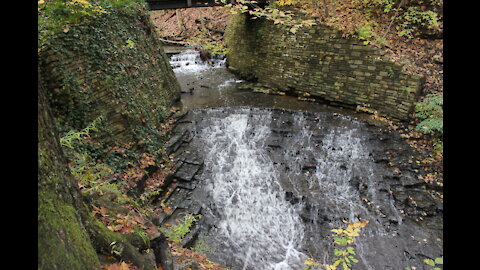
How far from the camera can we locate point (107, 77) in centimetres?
672

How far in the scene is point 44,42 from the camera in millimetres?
5465

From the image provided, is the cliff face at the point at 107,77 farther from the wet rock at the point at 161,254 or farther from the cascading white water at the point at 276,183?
the wet rock at the point at 161,254

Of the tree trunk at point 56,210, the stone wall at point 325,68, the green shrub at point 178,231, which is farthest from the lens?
the stone wall at point 325,68

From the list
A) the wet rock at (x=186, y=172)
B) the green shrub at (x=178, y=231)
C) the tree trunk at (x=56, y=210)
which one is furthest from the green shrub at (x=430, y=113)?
the tree trunk at (x=56, y=210)

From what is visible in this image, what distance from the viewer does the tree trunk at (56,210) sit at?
4.81ft

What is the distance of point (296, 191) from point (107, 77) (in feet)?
18.9

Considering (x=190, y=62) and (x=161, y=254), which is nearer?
(x=161, y=254)

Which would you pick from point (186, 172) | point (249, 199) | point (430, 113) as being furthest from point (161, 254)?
point (430, 113)

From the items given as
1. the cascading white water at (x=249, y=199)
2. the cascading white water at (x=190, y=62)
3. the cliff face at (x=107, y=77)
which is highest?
the cliff face at (x=107, y=77)

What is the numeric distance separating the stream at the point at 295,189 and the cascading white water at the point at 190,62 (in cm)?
626

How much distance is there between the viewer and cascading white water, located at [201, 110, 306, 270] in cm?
595

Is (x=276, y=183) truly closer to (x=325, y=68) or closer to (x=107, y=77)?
(x=107, y=77)

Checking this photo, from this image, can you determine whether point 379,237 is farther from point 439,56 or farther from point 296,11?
point 296,11
